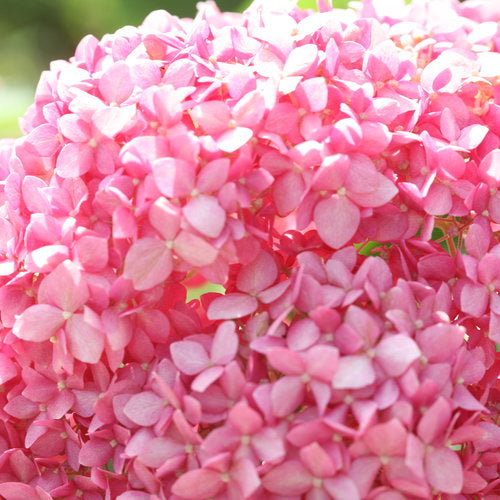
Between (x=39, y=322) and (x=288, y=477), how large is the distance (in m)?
0.16

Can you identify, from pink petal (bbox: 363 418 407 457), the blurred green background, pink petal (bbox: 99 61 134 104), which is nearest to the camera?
pink petal (bbox: 363 418 407 457)

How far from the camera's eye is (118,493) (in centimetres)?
56

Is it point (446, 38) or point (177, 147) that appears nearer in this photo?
point (177, 147)

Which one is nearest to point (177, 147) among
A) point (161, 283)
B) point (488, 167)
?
point (161, 283)

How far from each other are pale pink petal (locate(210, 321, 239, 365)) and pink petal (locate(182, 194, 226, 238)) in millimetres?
53

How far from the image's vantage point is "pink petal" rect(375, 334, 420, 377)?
0.48m

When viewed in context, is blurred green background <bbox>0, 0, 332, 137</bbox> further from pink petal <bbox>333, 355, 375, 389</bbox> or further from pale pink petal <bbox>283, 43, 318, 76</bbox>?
pink petal <bbox>333, 355, 375, 389</bbox>

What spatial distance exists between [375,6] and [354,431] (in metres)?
0.36

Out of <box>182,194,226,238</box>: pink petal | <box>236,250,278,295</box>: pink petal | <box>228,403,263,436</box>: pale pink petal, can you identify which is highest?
<box>182,194,226,238</box>: pink petal

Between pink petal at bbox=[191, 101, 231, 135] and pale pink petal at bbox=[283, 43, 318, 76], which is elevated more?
pale pink petal at bbox=[283, 43, 318, 76]

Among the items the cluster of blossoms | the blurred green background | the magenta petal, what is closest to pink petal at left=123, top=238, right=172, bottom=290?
the cluster of blossoms

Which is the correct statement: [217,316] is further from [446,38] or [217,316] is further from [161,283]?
[446,38]

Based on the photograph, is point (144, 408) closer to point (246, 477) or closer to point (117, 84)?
point (246, 477)

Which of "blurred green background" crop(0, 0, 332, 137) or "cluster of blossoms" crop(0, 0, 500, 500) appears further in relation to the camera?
"blurred green background" crop(0, 0, 332, 137)
